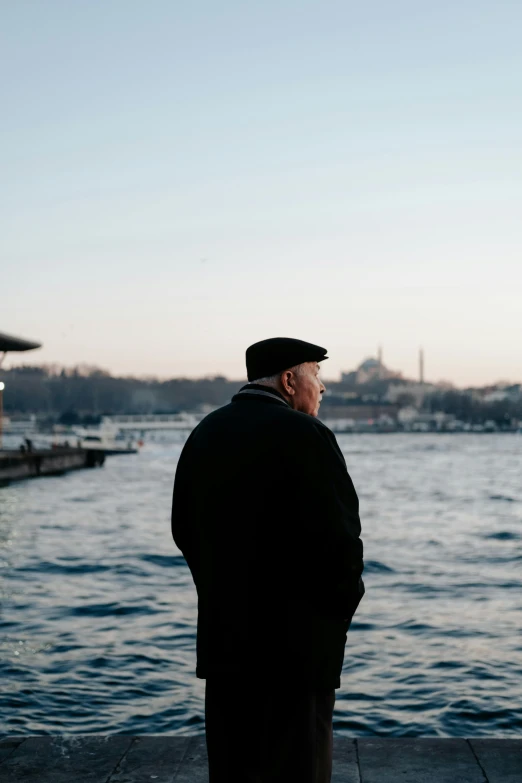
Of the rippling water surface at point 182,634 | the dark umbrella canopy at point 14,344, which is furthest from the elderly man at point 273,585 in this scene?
the dark umbrella canopy at point 14,344

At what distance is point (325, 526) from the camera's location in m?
2.53

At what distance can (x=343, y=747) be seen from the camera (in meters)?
4.27

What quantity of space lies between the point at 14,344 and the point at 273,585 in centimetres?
4173

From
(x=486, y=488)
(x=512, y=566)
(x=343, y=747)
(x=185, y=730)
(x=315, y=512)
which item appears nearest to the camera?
(x=315, y=512)

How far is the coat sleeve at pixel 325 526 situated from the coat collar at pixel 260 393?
22 centimetres

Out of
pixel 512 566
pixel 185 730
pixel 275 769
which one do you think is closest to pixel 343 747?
pixel 275 769

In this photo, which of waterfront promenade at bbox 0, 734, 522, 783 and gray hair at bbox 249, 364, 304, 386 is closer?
gray hair at bbox 249, 364, 304, 386

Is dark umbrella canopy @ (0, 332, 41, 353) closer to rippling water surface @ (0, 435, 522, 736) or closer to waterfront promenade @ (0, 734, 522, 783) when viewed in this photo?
rippling water surface @ (0, 435, 522, 736)

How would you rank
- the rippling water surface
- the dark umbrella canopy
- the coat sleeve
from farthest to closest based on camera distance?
the dark umbrella canopy → the rippling water surface → the coat sleeve

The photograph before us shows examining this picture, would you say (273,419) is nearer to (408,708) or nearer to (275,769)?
(275,769)

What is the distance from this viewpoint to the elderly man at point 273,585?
2.55 metres

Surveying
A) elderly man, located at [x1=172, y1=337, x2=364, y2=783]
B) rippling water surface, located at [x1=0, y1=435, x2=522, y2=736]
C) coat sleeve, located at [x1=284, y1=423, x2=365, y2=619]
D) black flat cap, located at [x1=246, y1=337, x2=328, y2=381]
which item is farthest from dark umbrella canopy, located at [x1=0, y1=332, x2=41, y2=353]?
coat sleeve, located at [x1=284, y1=423, x2=365, y2=619]

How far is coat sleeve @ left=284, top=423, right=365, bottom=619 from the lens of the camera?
8.30 feet

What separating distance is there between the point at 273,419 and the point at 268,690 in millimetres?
733
